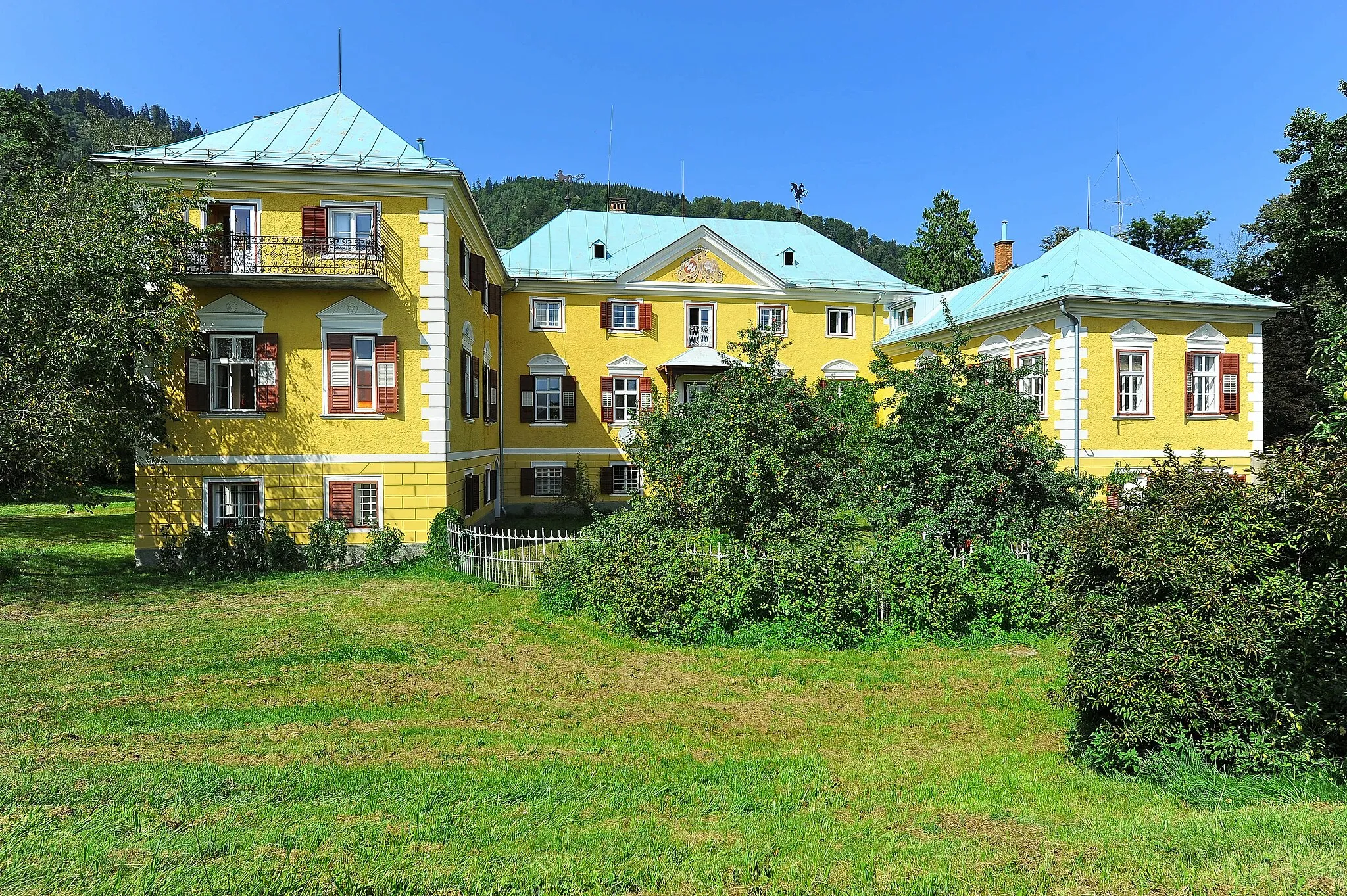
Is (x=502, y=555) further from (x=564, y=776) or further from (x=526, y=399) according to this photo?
(x=526, y=399)

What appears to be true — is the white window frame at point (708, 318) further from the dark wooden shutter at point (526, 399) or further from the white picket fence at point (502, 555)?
the white picket fence at point (502, 555)

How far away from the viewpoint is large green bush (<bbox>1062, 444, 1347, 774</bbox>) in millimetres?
5664

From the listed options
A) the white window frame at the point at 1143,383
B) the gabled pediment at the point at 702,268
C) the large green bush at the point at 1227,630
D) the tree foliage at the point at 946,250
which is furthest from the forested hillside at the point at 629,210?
the large green bush at the point at 1227,630

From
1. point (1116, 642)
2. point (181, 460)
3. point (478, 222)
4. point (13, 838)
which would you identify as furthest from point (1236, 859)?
point (478, 222)

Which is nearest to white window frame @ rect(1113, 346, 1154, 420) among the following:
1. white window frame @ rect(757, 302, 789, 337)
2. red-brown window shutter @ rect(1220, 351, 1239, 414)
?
red-brown window shutter @ rect(1220, 351, 1239, 414)

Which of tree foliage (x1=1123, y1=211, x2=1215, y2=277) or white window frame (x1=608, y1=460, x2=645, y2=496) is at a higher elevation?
tree foliage (x1=1123, y1=211, x2=1215, y2=277)

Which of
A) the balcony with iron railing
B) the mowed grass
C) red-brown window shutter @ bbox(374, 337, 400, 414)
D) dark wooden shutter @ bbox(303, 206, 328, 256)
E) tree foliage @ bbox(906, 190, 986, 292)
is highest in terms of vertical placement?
tree foliage @ bbox(906, 190, 986, 292)

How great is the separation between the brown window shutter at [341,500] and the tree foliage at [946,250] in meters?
39.3

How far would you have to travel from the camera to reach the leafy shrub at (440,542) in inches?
663

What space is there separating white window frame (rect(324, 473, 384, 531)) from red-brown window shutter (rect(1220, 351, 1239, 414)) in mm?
24511

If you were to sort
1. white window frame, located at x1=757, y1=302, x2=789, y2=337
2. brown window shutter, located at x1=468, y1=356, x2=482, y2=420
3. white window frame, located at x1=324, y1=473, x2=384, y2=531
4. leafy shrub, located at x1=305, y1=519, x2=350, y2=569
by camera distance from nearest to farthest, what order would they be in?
leafy shrub, located at x1=305, y1=519, x2=350, y2=569, white window frame, located at x1=324, y1=473, x2=384, y2=531, brown window shutter, located at x1=468, y1=356, x2=482, y2=420, white window frame, located at x1=757, y1=302, x2=789, y2=337

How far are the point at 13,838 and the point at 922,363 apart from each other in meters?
12.7

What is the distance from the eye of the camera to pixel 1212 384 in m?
24.0

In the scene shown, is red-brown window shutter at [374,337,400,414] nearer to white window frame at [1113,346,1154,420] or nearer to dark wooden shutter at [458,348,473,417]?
dark wooden shutter at [458,348,473,417]
